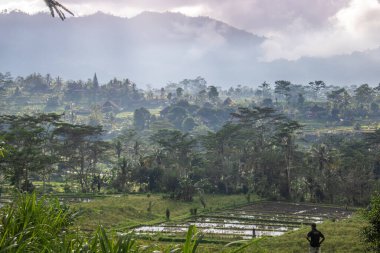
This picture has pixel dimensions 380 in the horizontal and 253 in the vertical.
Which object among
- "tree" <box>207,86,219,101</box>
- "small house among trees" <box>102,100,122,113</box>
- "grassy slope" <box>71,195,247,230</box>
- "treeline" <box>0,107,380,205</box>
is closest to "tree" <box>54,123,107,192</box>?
"treeline" <box>0,107,380,205</box>

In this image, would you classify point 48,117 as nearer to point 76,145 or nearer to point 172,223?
point 76,145

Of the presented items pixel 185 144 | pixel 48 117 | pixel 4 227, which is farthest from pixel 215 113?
pixel 4 227

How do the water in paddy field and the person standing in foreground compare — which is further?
the water in paddy field

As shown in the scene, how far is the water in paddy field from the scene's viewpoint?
1154 inches

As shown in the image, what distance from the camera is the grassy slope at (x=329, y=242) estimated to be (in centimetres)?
1985

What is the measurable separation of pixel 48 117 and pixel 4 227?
47.2m

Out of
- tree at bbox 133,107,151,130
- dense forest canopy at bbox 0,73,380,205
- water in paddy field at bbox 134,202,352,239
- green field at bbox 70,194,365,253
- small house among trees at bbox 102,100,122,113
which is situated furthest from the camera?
small house among trees at bbox 102,100,122,113

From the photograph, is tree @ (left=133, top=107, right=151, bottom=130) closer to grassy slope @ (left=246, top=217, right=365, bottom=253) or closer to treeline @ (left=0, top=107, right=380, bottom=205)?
treeline @ (left=0, top=107, right=380, bottom=205)

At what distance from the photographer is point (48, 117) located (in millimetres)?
50438

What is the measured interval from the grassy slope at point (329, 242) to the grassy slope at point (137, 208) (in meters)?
12.3

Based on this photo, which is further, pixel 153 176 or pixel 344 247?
pixel 153 176

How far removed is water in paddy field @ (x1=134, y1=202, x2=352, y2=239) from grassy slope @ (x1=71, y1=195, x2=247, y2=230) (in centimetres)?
228

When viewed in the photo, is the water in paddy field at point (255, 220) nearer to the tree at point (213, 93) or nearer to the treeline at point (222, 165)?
the treeline at point (222, 165)

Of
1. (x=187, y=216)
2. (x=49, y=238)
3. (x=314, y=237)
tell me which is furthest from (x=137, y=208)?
(x=49, y=238)
